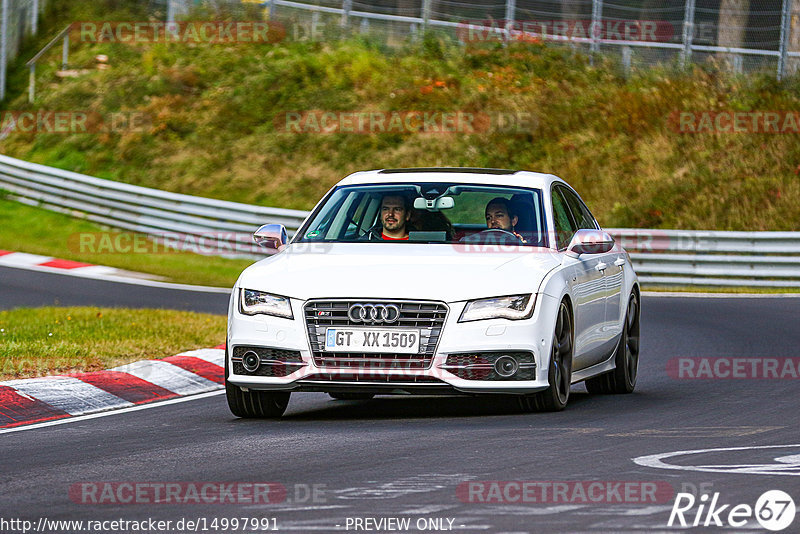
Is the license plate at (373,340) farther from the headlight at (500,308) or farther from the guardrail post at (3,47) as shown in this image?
the guardrail post at (3,47)

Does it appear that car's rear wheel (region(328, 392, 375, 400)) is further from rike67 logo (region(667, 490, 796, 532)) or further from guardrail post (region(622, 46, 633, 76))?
guardrail post (region(622, 46, 633, 76))

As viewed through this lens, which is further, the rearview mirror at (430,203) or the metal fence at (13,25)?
the metal fence at (13,25)

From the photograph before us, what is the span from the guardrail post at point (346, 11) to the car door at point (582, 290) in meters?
24.9

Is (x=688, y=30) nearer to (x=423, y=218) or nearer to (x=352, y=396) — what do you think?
(x=423, y=218)

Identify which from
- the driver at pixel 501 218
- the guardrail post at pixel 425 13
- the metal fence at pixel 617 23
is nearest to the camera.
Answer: the driver at pixel 501 218

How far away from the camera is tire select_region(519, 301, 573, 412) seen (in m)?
8.70

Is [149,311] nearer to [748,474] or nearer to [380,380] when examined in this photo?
[380,380]

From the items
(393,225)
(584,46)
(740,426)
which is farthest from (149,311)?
(584,46)

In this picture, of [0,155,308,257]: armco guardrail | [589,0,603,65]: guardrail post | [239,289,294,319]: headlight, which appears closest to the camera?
[239,289,294,319]: headlight

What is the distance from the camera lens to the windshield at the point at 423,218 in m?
9.47

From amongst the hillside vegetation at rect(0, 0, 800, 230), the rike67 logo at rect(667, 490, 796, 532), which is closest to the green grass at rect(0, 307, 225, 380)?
the rike67 logo at rect(667, 490, 796, 532)

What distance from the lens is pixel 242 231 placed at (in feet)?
85.7

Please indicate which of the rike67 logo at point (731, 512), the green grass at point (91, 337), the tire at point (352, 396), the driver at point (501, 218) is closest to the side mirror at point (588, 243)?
the driver at point (501, 218)

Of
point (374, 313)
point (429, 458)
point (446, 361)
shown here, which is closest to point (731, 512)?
point (429, 458)
